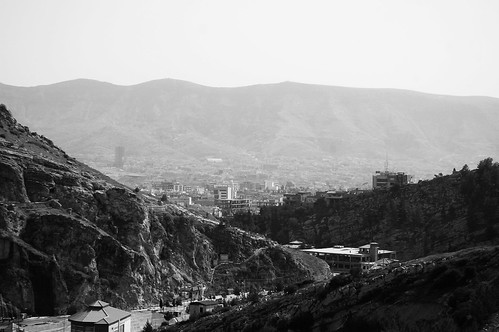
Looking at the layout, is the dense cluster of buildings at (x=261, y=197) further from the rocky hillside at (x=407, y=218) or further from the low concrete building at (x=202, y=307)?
the low concrete building at (x=202, y=307)

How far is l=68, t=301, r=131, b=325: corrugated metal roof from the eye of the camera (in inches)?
2361

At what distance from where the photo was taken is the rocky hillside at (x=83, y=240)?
70688 mm

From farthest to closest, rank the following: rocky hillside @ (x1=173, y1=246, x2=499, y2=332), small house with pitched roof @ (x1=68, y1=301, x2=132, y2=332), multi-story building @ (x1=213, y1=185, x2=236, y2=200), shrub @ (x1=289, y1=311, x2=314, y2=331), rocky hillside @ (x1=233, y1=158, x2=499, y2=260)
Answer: multi-story building @ (x1=213, y1=185, x2=236, y2=200), rocky hillside @ (x1=233, y1=158, x2=499, y2=260), small house with pitched roof @ (x1=68, y1=301, x2=132, y2=332), shrub @ (x1=289, y1=311, x2=314, y2=331), rocky hillside @ (x1=173, y1=246, x2=499, y2=332)

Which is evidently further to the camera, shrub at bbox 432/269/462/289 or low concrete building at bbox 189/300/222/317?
low concrete building at bbox 189/300/222/317

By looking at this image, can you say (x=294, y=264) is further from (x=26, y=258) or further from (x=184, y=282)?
(x=26, y=258)

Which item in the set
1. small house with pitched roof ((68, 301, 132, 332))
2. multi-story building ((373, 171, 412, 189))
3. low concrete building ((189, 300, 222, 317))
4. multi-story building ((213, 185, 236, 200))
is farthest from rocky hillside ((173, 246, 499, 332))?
multi-story building ((213, 185, 236, 200))

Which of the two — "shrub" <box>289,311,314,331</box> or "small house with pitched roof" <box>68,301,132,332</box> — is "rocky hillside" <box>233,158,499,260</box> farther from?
"shrub" <box>289,311,314,331</box>

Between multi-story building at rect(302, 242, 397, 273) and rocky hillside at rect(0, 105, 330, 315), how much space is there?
3.38 m

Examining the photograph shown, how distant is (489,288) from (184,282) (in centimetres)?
5217

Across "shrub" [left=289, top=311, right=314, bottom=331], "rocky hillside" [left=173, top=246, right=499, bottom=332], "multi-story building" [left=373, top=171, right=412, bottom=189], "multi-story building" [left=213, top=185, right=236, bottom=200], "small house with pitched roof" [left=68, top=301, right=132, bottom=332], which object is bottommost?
"small house with pitched roof" [left=68, top=301, right=132, bottom=332]

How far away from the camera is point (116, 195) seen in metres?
83.1

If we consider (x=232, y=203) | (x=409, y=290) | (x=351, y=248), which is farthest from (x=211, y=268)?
(x=232, y=203)

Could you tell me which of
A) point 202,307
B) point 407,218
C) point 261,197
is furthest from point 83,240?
point 261,197

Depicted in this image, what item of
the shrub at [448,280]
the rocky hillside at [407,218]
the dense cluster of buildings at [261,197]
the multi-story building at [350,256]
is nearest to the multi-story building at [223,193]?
the dense cluster of buildings at [261,197]
